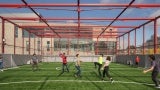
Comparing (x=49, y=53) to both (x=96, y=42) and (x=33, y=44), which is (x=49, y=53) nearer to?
(x=33, y=44)

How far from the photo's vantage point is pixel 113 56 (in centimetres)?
6600

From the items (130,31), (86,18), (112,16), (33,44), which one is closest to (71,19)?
(86,18)

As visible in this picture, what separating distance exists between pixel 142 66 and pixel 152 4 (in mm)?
15949

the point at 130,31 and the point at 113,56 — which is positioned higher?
the point at 130,31

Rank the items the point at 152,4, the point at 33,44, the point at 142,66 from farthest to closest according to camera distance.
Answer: the point at 33,44, the point at 142,66, the point at 152,4

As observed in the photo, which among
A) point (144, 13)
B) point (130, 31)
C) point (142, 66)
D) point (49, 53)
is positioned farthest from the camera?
point (49, 53)

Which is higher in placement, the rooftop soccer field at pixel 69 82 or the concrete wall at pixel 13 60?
the concrete wall at pixel 13 60

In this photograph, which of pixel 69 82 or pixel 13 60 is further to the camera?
pixel 13 60

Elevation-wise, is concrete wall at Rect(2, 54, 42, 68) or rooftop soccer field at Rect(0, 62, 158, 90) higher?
concrete wall at Rect(2, 54, 42, 68)

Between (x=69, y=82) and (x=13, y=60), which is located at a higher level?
(x=13, y=60)

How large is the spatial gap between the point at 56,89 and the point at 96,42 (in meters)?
51.5

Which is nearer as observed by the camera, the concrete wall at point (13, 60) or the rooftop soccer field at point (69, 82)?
the rooftop soccer field at point (69, 82)

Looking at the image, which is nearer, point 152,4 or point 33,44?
point 152,4

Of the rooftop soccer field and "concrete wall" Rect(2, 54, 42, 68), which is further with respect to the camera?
"concrete wall" Rect(2, 54, 42, 68)
